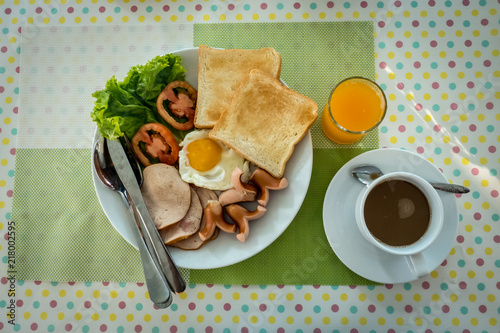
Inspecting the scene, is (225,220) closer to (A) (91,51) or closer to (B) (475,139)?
(A) (91,51)

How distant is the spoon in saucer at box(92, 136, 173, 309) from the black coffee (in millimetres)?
736

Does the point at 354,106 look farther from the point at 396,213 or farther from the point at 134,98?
the point at 134,98

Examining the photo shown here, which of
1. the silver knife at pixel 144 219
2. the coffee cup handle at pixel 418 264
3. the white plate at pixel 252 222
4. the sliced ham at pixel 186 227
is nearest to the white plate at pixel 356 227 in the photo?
the coffee cup handle at pixel 418 264

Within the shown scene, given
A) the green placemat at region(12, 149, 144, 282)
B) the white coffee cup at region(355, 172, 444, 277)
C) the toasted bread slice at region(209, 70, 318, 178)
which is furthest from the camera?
the green placemat at region(12, 149, 144, 282)

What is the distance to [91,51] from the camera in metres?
1.52

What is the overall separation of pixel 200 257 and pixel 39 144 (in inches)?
33.8

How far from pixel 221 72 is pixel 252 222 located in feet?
1.90

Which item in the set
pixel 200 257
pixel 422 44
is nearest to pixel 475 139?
pixel 422 44

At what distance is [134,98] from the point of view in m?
1.31

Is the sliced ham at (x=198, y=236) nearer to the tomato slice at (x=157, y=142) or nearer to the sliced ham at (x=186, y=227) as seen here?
the sliced ham at (x=186, y=227)

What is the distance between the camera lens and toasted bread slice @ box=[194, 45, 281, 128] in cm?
132

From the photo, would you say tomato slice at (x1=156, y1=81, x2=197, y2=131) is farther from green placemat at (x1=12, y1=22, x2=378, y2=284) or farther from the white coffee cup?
the white coffee cup

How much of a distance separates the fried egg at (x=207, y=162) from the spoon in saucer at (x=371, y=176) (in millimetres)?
398

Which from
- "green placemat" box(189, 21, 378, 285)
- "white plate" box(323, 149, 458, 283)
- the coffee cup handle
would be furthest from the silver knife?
the coffee cup handle
